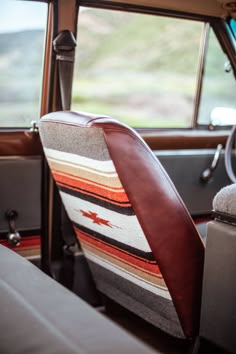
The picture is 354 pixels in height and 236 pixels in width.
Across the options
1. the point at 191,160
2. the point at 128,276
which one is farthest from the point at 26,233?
the point at 191,160

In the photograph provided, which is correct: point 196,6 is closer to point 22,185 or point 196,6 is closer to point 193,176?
point 193,176

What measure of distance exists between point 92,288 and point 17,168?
646 mm

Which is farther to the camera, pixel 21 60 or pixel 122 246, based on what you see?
pixel 21 60

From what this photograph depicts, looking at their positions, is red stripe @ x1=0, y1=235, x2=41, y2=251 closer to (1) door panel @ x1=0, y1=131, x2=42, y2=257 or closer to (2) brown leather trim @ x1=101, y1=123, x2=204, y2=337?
(1) door panel @ x1=0, y1=131, x2=42, y2=257

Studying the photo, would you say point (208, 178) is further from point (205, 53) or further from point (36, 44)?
point (36, 44)

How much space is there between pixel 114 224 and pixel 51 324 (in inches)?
34.2

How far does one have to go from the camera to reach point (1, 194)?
2.35 meters

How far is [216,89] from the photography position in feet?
10.3

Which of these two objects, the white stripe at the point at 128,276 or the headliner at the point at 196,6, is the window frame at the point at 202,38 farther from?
the white stripe at the point at 128,276

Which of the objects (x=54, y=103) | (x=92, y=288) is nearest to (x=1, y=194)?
(x=54, y=103)

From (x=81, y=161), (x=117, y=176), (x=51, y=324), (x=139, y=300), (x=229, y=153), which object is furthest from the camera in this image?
(x=229, y=153)

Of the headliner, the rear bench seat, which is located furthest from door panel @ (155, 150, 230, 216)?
the rear bench seat

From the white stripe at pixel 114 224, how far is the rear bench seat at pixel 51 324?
0.55m

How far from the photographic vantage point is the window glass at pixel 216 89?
305cm
